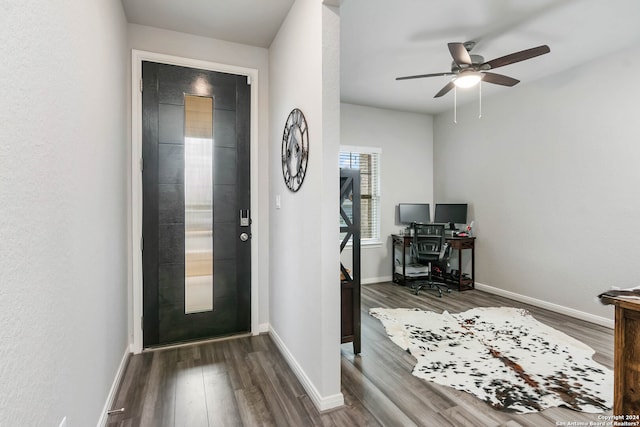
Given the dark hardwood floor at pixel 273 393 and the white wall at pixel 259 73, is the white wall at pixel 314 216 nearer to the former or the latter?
the dark hardwood floor at pixel 273 393

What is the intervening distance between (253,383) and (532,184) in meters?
3.96

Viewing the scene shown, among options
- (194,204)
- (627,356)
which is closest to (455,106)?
(194,204)

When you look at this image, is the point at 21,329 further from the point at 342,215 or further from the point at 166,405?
the point at 342,215

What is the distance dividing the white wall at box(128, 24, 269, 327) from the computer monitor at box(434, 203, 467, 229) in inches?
126

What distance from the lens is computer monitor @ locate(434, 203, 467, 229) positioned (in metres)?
4.82

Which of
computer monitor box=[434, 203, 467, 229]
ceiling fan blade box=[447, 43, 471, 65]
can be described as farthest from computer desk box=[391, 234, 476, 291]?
ceiling fan blade box=[447, 43, 471, 65]

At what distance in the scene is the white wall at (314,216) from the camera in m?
1.86

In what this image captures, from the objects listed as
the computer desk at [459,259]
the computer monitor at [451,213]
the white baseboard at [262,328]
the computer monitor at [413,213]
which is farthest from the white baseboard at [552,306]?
the white baseboard at [262,328]

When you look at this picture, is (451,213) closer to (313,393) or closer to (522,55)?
(522,55)

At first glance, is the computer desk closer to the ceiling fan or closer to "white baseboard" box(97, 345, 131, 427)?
the ceiling fan

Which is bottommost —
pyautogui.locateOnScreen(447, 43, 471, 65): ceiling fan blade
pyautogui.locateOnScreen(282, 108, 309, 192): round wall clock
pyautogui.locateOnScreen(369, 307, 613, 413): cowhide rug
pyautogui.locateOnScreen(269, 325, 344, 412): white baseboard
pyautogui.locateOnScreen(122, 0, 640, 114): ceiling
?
pyautogui.locateOnScreen(369, 307, 613, 413): cowhide rug

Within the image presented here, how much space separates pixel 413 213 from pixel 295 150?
336 cm

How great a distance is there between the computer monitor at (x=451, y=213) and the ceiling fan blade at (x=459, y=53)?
2602mm

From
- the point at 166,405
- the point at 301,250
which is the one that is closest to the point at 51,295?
the point at 166,405
